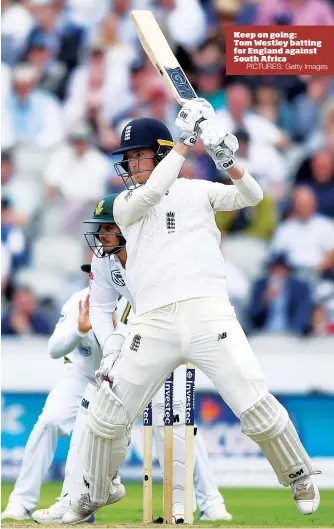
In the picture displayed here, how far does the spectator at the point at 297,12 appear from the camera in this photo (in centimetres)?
963

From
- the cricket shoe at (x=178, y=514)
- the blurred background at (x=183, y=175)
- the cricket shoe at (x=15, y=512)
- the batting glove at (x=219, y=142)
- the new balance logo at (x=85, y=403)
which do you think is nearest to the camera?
the batting glove at (x=219, y=142)

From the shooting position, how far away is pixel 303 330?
29.8ft

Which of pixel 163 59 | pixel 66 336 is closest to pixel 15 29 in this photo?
pixel 66 336

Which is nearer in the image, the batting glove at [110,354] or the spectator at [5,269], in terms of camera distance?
the batting glove at [110,354]

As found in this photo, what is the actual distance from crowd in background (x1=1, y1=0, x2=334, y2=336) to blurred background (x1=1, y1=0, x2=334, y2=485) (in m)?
0.01

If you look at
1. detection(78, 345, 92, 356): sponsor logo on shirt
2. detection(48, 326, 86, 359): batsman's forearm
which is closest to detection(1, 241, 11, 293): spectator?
detection(78, 345, 92, 356): sponsor logo on shirt

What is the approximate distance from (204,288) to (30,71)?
5.72m

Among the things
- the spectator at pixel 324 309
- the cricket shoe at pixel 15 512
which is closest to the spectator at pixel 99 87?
the spectator at pixel 324 309

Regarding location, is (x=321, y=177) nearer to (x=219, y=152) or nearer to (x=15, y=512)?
(x=15, y=512)

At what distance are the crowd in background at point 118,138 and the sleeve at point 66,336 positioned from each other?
2.81 metres

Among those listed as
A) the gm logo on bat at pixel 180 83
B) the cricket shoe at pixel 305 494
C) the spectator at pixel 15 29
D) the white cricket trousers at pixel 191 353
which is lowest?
the cricket shoe at pixel 305 494

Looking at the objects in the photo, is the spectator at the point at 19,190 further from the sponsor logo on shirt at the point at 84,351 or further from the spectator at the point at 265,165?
the sponsor logo on shirt at the point at 84,351

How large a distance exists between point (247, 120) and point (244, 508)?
387 cm

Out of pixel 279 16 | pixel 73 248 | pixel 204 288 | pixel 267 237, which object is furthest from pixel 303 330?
pixel 204 288
